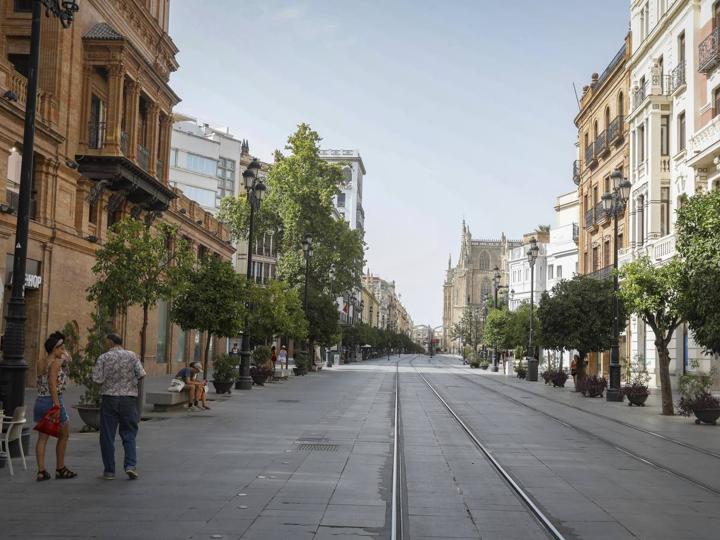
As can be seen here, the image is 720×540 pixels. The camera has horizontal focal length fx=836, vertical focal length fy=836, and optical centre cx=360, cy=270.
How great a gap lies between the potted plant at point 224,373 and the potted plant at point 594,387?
14.0 meters

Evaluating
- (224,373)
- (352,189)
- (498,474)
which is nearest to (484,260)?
(352,189)

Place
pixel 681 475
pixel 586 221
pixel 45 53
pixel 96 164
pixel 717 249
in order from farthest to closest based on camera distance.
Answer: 1. pixel 586 221
2. pixel 96 164
3. pixel 45 53
4. pixel 717 249
5. pixel 681 475

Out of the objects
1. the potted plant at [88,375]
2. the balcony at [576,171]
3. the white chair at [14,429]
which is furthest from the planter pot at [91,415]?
the balcony at [576,171]

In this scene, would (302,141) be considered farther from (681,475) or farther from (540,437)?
(681,475)

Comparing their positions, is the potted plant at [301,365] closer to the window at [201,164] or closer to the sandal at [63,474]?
the window at [201,164]

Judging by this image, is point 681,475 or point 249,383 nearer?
point 681,475

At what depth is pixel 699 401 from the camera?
68.6ft

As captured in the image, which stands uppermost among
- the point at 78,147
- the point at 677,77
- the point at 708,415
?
the point at 677,77

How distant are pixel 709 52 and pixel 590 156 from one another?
66.2 ft

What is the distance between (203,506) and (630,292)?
56.8 feet

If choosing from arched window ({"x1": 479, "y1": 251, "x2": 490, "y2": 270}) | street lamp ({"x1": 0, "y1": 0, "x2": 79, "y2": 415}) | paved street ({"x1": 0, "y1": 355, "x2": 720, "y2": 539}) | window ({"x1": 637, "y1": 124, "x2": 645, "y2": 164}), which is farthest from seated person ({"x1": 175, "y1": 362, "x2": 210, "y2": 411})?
arched window ({"x1": 479, "y1": 251, "x2": 490, "y2": 270})

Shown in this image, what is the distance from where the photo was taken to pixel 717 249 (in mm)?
18844

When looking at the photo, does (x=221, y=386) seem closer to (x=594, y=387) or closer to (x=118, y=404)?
(x=594, y=387)

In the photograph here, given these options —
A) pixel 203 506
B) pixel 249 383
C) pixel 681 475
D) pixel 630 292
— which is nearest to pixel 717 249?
pixel 630 292
